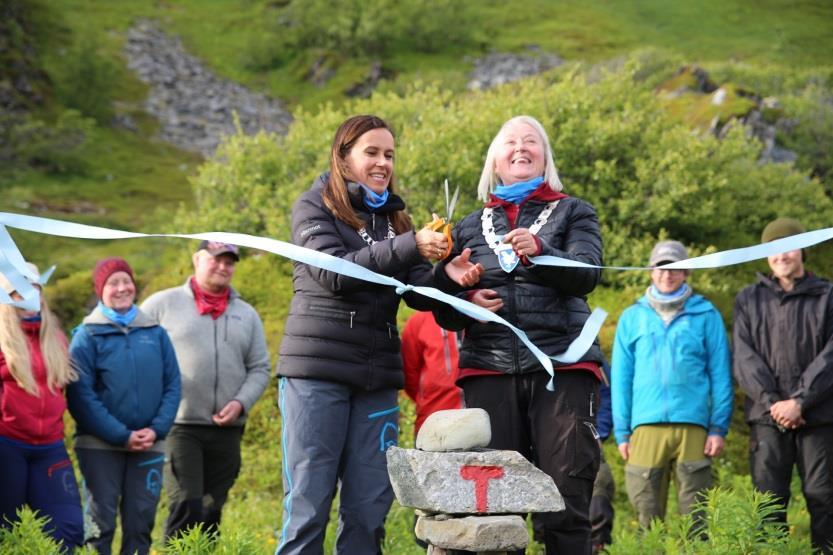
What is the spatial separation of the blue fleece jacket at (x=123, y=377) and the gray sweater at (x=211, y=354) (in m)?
0.35

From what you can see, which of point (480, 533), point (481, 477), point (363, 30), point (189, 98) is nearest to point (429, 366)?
point (481, 477)

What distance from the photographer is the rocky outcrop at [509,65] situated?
58219 mm

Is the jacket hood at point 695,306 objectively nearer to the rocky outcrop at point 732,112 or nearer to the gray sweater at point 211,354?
the gray sweater at point 211,354

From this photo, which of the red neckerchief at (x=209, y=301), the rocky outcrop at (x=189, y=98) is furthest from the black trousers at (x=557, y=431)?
the rocky outcrop at (x=189, y=98)

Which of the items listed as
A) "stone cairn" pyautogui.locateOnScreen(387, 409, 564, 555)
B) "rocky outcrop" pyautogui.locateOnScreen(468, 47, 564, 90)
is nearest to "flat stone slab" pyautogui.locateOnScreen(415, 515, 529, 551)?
"stone cairn" pyautogui.locateOnScreen(387, 409, 564, 555)

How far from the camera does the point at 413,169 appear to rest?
13.4 metres

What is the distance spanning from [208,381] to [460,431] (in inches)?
130

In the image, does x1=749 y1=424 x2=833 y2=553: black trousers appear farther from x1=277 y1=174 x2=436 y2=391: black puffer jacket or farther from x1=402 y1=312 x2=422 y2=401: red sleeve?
x1=277 y1=174 x2=436 y2=391: black puffer jacket

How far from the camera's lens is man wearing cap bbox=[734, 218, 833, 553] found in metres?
6.15

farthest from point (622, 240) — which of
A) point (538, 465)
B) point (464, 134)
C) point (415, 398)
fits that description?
point (538, 465)

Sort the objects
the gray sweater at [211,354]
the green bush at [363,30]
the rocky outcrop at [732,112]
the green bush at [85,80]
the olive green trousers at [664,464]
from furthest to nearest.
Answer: the green bush at [363,30], the green bush at [85,80], the rocky outcrop at [732,112], the gray sweater at [211,354], the olive green trousers at [664,464]

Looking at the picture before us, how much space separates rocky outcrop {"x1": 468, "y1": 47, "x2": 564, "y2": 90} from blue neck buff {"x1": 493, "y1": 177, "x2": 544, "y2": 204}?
168ft

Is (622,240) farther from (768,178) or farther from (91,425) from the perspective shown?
(91,425)

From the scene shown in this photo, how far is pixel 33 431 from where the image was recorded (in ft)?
19.8
